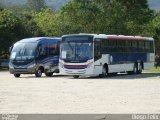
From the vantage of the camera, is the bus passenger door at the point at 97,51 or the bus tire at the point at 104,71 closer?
the bus passenger door at the point at 97,51

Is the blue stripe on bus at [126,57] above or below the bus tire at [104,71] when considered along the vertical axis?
above

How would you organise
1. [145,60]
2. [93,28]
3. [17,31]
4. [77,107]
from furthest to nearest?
[17,31] < [93,28] < [145,60] < [77,107]

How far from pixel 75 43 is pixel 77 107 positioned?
1834 cm

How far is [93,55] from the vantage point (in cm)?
3341

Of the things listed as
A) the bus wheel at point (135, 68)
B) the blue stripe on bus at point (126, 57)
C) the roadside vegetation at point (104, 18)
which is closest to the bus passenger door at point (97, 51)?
the blue stripe on bus at point (126, 57)

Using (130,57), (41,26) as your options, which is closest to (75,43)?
(130,57)

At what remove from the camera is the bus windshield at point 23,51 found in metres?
36.0

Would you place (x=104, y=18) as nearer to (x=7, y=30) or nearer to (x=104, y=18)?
(x=104, y=18)

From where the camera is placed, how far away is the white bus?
109ft

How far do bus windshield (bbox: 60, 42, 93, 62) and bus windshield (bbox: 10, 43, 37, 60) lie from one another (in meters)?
2.96

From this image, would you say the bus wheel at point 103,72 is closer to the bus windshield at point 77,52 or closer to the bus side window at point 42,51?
the bus windshield at point 77,52

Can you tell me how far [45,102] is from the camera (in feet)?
56.6

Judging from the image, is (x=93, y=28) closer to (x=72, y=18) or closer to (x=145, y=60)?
(x=72, y=18)

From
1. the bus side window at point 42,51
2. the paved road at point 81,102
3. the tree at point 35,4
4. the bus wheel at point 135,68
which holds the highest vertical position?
the tree at point 35,4
